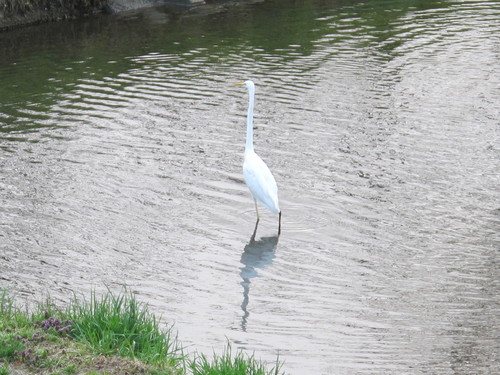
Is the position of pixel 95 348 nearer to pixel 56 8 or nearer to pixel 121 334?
pixel 121 334

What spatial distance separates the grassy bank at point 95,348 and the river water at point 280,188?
1.24 meters

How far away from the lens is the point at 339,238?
31.1 ft

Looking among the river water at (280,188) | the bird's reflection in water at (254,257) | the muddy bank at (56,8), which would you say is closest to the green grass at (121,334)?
the river water at (280,188)

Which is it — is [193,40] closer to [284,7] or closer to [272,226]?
[284,7]

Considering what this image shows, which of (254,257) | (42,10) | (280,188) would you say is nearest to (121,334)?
(254,257)

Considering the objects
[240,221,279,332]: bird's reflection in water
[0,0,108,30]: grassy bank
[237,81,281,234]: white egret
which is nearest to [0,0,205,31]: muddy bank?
[0,0,108,30]: grassy bank

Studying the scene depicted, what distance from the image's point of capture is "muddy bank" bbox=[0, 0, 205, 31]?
69.2ft

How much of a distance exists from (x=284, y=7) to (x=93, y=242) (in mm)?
15103

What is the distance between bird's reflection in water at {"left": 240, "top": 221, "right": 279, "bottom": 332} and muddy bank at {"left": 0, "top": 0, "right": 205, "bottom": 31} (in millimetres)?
13352

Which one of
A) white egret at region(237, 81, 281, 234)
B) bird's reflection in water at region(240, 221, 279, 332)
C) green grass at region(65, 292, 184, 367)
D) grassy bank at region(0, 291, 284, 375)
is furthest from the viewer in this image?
white egret at region(237, 81, 281, 234)

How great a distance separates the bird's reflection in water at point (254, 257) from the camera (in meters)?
8.49

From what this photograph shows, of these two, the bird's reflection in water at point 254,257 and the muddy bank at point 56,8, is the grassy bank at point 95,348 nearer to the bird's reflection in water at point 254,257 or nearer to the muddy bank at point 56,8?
the bird's reflection in water at point 254,257

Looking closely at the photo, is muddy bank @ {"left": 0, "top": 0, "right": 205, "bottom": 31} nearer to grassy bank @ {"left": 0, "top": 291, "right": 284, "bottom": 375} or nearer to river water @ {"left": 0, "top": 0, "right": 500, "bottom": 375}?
river water @ {"left": 0, "top": 0, "right": 500, "bottom": 375}

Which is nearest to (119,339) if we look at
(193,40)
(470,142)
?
(470,142)
